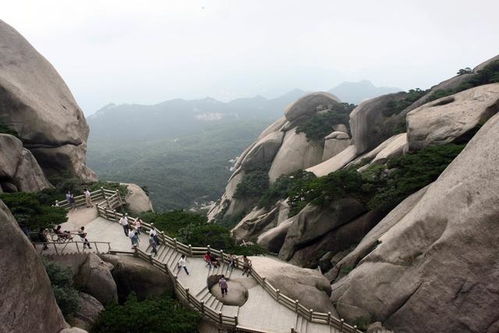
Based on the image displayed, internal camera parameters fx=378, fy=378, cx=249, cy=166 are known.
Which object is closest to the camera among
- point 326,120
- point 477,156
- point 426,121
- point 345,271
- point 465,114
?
point 477,156

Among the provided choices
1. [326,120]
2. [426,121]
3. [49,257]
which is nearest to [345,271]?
[426,121]

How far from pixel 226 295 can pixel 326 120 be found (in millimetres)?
37801

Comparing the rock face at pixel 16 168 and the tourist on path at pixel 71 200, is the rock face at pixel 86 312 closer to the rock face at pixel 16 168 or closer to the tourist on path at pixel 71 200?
the tourist on path at pixel 71 200

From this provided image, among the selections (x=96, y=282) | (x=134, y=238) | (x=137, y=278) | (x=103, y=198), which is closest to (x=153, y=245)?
(x=134, y=238)

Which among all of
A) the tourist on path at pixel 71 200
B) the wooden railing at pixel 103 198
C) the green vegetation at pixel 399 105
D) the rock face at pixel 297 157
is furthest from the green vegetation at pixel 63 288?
the rock face at pixel 297 157

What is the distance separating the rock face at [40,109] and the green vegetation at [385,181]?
18.8m

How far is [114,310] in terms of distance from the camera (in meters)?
14.2

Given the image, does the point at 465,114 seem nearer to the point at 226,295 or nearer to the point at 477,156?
the point at 477,156

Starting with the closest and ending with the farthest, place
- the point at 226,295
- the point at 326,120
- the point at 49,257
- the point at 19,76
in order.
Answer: the point at 49,257 < the point at 226,295 < the point at 19,76 < the point at 326,120

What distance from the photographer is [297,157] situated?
48688mm

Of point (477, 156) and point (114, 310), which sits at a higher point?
point (477, 156)

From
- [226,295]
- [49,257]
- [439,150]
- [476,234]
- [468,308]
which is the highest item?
[439,150]

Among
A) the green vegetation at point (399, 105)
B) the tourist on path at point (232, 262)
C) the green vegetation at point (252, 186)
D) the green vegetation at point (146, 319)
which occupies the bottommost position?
the green vegetation at point (252, 186)

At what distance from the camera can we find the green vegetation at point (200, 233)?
21438 millimetres
